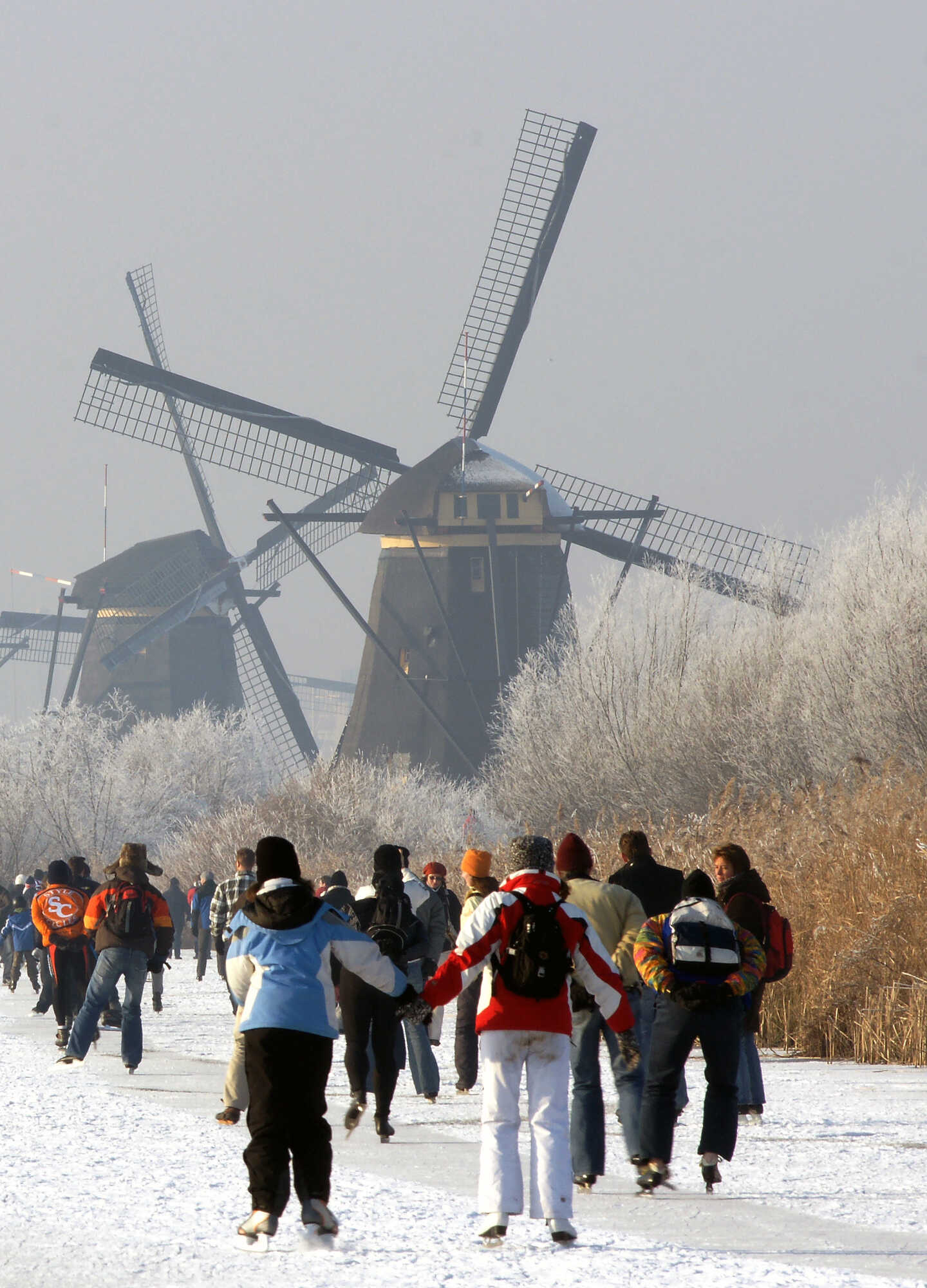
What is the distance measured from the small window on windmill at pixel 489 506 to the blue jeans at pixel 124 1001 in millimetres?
31580

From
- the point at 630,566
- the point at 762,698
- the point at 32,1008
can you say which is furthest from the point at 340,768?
the point at 32,1008

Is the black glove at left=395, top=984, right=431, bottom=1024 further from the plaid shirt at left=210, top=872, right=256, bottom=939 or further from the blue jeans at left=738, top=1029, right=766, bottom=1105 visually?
the plaid shirt at left=210, top=872, right=256, bottom=939

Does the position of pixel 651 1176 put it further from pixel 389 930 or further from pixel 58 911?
pixel 58 911

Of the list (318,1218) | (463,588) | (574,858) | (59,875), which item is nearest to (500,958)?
(318,1218)

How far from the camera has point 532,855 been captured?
6.64 m

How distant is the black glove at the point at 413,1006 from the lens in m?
6.60

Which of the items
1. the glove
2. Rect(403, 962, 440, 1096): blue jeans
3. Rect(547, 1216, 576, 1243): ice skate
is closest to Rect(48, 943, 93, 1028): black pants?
Rect(403, 962, 440, 1096): blue jeans

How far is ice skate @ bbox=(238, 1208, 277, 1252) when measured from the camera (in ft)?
20.0

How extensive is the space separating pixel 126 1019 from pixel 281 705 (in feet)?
162

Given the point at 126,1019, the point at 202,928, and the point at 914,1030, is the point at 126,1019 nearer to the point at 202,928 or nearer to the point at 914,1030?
the point at 914,1030

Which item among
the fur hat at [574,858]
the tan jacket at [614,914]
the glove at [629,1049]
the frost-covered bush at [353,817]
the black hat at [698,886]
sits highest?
the frost-covered bush at [353,817]

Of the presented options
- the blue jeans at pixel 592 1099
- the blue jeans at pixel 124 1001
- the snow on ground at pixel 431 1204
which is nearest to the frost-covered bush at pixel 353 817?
the blue jeans at pixel 124 1001

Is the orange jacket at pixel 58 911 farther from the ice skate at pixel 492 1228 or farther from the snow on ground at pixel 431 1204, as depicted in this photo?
the ice skate at pixel 492 1228

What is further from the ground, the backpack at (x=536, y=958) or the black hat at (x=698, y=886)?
the black hat at (x=698, y=886)
